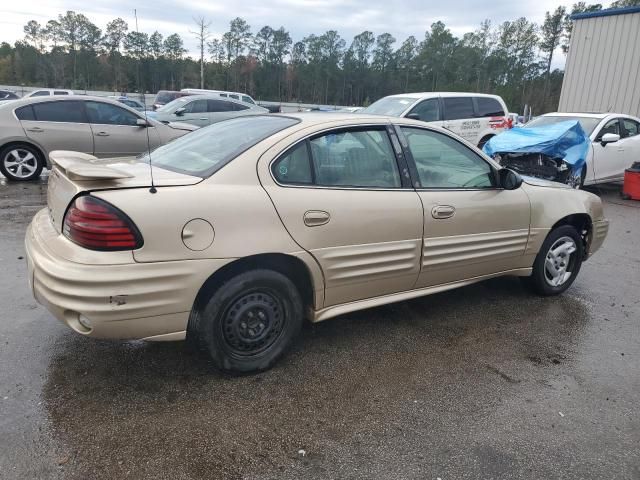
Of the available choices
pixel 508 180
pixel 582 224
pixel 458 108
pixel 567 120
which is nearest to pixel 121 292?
pixel 508 180

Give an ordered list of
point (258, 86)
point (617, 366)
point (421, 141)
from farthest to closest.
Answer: point (258, 86), point (421, 141), point (617, 366)

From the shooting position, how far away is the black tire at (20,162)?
27.6 ft

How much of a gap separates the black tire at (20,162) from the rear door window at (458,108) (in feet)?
26.2

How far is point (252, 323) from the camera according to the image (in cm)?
287

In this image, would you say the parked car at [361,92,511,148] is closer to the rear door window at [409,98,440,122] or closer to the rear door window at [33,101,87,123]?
the rear door window at [409,98,440,122]

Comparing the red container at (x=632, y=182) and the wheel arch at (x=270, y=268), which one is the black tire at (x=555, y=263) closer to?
the wheel arch at (x=270, y=268)

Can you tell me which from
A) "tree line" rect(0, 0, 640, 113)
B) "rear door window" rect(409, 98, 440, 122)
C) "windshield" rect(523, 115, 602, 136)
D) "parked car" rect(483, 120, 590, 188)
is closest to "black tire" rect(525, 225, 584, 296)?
"parked car" rect(483, 120, 590, 188)

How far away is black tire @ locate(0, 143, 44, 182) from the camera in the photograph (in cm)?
841

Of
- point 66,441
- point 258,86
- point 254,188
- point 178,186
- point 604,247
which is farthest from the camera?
point 258,86

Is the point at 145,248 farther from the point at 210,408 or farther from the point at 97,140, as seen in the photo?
the point at 97,140

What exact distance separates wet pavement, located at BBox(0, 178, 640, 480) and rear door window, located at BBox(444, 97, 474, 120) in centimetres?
748

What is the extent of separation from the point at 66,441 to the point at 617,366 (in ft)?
10.9

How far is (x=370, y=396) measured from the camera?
9.27 ft

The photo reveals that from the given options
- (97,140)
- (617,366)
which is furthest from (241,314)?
(97,140)
